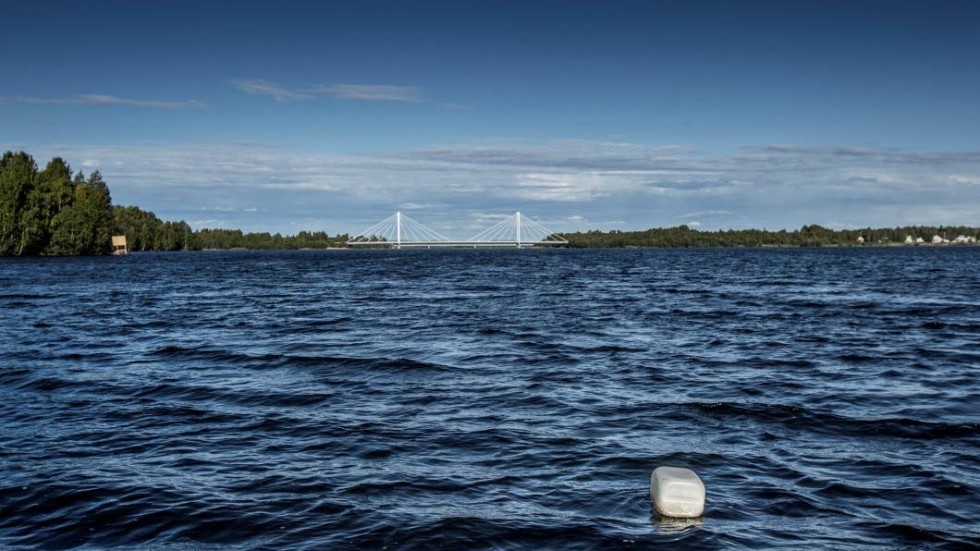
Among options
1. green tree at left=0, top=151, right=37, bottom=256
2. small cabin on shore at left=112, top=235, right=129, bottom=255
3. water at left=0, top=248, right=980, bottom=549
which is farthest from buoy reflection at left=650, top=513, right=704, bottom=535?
small cabin on shore at left=112, top=235, right=129, bottom=255

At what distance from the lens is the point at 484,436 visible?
1387 cm

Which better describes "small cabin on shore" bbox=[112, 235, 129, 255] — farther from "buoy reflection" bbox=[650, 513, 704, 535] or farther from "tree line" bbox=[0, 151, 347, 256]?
"buoy reflection" bbox=[650, 513, 704, 535]

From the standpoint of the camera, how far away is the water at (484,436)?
961 cm

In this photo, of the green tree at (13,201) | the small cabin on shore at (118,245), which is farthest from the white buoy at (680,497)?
the small cabin on shore at (118,245)

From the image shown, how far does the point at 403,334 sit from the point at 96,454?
653 inches

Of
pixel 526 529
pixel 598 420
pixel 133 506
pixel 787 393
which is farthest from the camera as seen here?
pixel 787 393

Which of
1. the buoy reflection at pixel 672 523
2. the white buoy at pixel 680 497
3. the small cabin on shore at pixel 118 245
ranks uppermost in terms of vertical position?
the small cabin on shore at pixel 118 245

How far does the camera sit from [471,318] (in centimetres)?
3531

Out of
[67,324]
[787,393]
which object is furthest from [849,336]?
[67,324]

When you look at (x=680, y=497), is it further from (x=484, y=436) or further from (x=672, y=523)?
(x=484, y=436)

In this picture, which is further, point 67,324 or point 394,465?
point 67,324

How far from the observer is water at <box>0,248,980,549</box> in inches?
378

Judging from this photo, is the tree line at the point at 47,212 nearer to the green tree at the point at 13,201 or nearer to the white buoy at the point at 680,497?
the green tree at the point at 13,201

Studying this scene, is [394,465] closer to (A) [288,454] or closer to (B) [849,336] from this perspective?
(A) [288,454]
